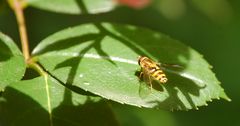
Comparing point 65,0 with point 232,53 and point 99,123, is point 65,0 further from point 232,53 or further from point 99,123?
point 232,53

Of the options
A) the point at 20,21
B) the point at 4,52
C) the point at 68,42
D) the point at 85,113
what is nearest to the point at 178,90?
the point at 85,113

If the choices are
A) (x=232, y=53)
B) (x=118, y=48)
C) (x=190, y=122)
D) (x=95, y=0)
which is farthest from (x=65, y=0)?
(x=232, y=53)

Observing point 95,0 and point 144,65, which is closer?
point 144,65

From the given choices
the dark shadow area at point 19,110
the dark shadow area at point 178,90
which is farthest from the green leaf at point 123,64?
the dark shadow area at point 19,110

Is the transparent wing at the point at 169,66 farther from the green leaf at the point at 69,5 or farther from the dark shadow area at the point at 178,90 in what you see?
the green leaf at the point at 69,5

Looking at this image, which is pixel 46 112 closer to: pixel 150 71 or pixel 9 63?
pixel 9 63

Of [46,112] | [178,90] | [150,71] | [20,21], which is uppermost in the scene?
[20,21]
